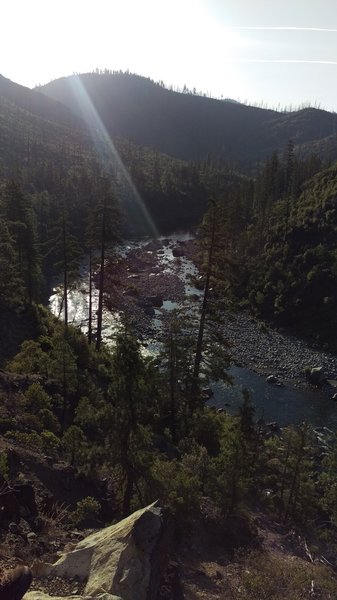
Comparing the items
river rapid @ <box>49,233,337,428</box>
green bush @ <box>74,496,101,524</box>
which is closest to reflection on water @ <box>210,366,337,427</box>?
river rapid @ <box>49,233,337,428</box>

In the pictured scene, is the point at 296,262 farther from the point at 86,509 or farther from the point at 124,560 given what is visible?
the point at 124,560

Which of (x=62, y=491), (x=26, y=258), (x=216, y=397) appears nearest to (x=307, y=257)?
(x=216, y=397)

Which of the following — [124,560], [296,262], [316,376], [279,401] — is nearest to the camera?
[124,560]

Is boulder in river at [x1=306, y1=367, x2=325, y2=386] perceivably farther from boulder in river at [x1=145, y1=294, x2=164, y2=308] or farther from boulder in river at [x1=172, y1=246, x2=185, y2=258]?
boulder in river at [x1=172, y1=246, x2=185, y2=258]

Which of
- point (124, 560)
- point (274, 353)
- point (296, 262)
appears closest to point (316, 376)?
point (274, 353)

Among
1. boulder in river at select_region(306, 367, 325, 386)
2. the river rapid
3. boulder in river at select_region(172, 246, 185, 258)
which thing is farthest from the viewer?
boulder in river at select_region(172, 246, 185, 258)

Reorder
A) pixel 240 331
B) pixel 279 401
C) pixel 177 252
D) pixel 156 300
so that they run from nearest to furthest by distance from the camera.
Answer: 1. pixel 279 401
2. pixel 240 331
3. pixel 156 300
4. pixel 177 252

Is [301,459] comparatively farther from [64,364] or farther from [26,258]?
[26,258]
